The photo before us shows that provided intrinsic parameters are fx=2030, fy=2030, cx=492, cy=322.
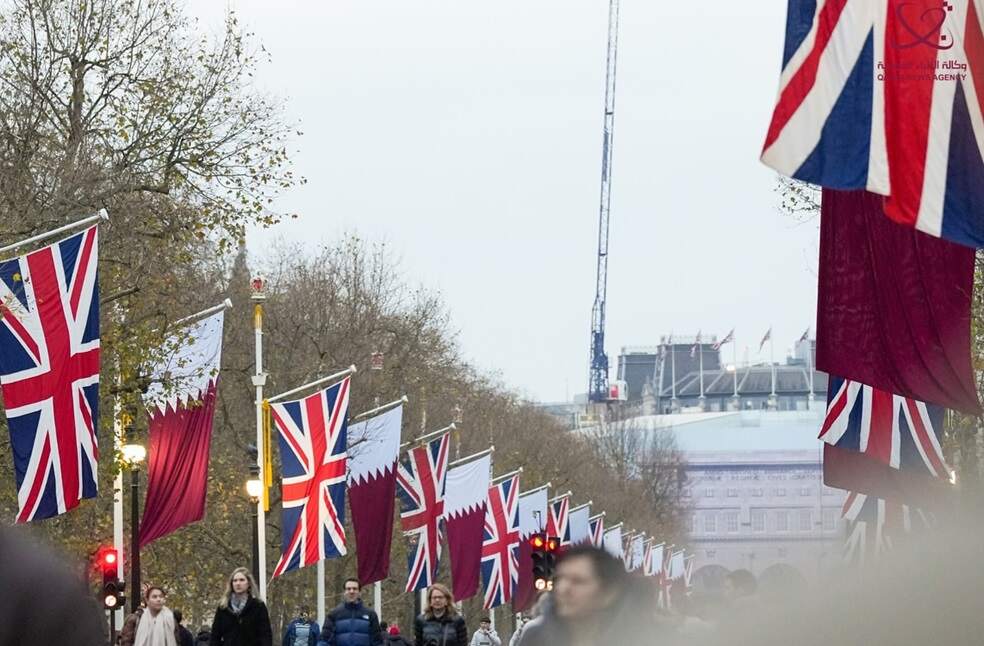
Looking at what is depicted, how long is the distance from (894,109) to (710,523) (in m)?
184

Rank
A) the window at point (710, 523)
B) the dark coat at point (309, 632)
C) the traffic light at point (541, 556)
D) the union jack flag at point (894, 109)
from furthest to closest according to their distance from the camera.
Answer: the window at point (710, 523) → the traffic light at point (541, 556) → the dark coat at point (309, 632) → the union jack flag at point (894, 109)

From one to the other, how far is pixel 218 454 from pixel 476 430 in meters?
22.3

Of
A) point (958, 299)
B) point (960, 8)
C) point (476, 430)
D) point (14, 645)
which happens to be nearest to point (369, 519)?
point (958, 299)

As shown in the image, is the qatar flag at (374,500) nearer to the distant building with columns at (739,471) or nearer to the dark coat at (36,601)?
the dark coat at (36,601)

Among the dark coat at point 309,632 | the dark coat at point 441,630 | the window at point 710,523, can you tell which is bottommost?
the window at point 710,523

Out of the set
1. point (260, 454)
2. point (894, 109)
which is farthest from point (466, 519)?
point (894, 109)

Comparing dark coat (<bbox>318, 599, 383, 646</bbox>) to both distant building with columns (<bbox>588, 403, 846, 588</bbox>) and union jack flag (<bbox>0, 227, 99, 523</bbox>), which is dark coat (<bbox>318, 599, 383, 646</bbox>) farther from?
distant building with columns (<bbox>588, 403, 846, 588</bbox>)

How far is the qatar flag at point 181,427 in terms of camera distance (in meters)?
26.7

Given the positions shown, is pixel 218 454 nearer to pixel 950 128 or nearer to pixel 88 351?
pixel 88 351

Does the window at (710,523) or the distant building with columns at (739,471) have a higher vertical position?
the distant building with columns at (739,471)

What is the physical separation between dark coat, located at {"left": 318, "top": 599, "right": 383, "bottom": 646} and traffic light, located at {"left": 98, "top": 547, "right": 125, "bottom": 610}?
9.31 metres

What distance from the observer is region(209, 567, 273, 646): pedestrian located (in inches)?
680

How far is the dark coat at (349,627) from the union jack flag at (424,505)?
54.9 ft

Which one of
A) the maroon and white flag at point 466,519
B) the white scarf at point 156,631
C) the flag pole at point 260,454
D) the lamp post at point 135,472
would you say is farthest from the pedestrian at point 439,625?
the maroon and white flag at point 466,519
